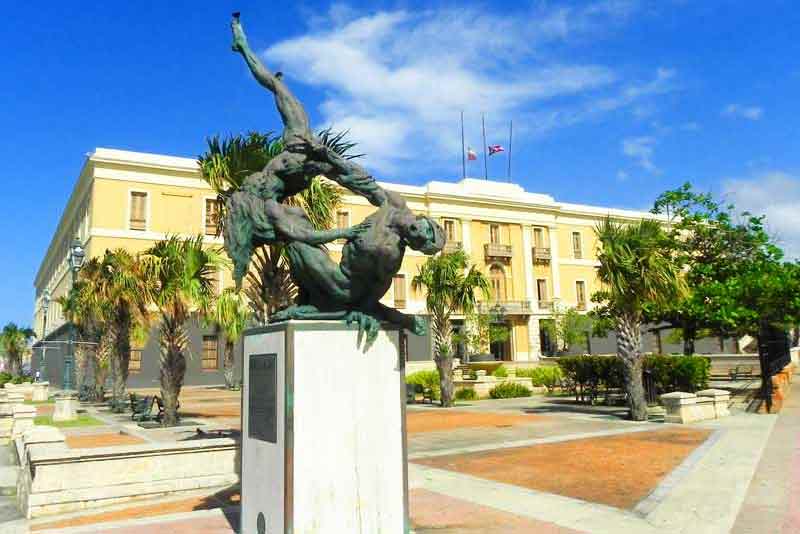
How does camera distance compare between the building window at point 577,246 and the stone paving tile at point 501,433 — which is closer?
the stone paving tile at point 501,433

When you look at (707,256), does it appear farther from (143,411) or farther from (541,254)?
(541,254)

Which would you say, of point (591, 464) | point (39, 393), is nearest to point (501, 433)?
point (591, 464)

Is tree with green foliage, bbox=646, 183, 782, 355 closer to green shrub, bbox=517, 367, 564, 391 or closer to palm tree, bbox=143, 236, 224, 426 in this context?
green shrub, bbox=517, 367, 564, 391

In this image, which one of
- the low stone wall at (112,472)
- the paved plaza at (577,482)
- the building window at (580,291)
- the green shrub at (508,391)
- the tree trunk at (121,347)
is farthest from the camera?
the building window at (580,291)

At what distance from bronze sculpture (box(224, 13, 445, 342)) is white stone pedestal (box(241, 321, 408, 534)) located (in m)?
0.32

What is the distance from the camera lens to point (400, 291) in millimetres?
46906

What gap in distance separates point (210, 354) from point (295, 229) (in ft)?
117

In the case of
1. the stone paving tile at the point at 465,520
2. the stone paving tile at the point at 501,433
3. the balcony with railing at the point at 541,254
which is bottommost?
the stone paving tile at the point at 501,433

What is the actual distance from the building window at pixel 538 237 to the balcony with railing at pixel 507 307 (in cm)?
548

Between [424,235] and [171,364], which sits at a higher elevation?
[424,235]

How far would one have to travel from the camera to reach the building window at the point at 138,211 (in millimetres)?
37875

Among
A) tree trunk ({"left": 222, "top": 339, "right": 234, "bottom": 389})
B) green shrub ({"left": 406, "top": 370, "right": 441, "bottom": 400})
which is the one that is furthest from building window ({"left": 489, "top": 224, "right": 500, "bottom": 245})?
green shrub ({"left": 406, "top": 370, "right": 441, "bottom": 400})

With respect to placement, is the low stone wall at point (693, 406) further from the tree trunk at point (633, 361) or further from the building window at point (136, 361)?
the building window at point (136, 361)

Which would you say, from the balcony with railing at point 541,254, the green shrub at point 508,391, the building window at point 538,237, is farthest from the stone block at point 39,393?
the building window at point 538,237
